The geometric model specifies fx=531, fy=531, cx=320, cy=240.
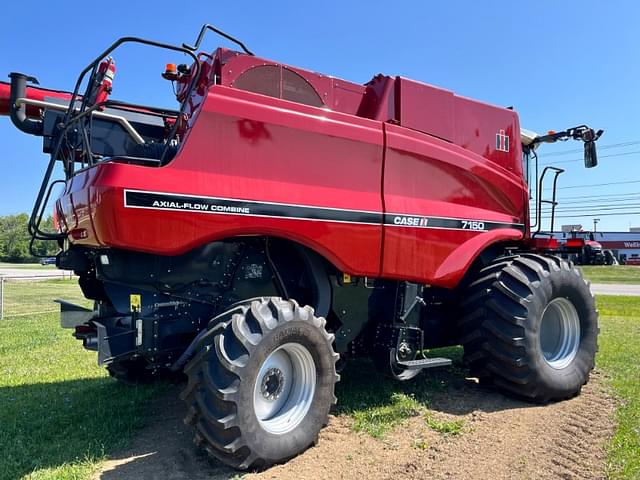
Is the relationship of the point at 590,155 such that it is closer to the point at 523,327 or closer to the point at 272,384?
the point at 523,327

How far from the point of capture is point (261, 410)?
381 centimetres

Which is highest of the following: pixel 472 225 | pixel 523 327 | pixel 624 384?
pixel 472 225

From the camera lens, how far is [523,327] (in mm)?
4973

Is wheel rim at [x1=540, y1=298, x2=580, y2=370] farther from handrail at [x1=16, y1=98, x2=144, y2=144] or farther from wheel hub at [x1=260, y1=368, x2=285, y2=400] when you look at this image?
handrail at [x1=16, y1=98, x2=144, y2=144]

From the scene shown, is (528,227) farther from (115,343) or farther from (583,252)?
(115,343)

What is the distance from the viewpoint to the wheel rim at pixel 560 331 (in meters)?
5.73

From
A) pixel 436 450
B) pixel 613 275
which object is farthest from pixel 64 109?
pixel 613 275

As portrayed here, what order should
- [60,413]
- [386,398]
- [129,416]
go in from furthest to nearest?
[386,398], [60,413], [129,416]

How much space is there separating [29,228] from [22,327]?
808 centimetres

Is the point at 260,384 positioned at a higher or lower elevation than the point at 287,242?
lower

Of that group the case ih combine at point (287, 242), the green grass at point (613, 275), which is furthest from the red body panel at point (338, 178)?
the green grass at point (613, 275)

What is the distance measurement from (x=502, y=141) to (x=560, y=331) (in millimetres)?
2204

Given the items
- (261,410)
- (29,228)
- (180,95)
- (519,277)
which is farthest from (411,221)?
(29,228)

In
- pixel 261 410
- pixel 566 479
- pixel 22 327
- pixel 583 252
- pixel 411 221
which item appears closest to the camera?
pixel 566 479
